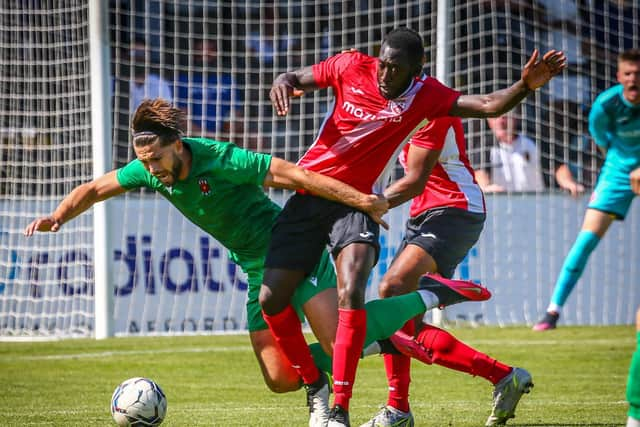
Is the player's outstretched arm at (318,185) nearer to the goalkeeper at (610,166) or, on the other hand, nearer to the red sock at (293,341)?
the red sock at (293,341)

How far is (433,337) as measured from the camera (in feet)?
23.4

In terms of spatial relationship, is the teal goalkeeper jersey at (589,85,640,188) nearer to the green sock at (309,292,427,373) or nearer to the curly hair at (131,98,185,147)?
the green sock at (309,292,427,373)

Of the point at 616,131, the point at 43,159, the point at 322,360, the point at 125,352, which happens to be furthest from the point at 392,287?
the point at 43,159

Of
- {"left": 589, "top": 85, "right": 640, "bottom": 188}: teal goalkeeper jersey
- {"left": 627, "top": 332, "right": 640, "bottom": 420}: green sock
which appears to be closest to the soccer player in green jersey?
{"left": 627, "top": 332, "right": 640, "bottom": 420}: green sock

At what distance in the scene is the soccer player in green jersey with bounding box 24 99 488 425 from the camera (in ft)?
20.0

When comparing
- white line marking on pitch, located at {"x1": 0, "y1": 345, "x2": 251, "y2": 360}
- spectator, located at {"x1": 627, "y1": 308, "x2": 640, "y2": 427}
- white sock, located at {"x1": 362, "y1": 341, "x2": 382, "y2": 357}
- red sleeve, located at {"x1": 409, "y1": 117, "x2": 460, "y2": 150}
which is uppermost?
red sleeve, located at {"x1": 409, "y1": 117, "x2": 460, "y2": 150}

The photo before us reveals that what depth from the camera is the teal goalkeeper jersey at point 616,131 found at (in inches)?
428

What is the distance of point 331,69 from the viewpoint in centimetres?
686

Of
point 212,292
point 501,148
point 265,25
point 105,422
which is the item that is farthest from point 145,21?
point 105,422

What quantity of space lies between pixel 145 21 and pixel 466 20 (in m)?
4.23

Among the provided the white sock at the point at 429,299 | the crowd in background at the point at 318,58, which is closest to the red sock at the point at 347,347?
the white sock at the point at 429,299

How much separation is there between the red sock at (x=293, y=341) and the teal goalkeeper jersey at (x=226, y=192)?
0.40m

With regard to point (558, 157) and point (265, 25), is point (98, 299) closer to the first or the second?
point (265, 25)

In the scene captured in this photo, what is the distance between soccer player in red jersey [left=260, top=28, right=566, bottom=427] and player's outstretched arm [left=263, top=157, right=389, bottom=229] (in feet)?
0.54
